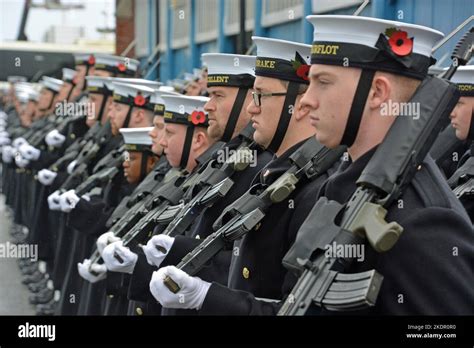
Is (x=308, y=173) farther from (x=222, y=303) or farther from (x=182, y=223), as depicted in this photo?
(x=182, y=223)

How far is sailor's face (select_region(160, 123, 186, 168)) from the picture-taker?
18.1ft

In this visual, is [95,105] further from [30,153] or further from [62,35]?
[62,35]

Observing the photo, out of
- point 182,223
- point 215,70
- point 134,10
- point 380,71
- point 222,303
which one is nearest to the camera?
point 380,71

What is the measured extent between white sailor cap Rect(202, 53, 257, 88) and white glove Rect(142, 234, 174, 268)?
0.92m

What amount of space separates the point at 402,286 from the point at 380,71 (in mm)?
598

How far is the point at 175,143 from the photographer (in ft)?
18.2

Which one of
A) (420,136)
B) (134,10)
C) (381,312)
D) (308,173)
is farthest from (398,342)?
(134,10)

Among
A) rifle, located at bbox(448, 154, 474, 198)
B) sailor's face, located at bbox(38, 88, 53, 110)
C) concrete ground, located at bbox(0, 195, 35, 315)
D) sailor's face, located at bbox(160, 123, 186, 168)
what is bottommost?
concrete ground, located at bbox(0, 195, 35, 315)

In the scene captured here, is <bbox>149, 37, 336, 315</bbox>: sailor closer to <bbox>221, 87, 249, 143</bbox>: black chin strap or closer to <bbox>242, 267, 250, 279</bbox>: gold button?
<bbox>242, 267, 250, 279</bbox>: gold button

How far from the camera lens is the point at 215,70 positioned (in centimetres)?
496

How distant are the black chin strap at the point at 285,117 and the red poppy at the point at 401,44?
1043 mm

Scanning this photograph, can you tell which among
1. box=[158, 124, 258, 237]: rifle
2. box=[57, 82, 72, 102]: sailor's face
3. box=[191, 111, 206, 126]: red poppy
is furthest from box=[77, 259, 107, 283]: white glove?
box=[57, 82, 72, 102]: sailor's face

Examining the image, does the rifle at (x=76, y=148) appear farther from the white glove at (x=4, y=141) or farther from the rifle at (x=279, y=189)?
the white glove at (x=4, y=141)

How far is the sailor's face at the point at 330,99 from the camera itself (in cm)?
292
